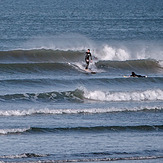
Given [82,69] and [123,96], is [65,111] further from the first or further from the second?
[82,69]

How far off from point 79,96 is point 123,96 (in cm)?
216

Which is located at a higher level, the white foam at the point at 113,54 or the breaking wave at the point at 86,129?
the white foam at the point at 113,54

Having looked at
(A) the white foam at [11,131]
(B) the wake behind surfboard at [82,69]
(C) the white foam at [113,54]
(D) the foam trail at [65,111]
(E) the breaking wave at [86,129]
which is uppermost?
(C) the white foam at [113,54]

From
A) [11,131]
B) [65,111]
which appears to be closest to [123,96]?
[65,111]

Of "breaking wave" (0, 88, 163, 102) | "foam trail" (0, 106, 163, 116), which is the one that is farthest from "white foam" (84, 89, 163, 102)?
"foam trail" (0, 106, 163, 116)

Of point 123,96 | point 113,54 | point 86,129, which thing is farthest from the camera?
point 113,54

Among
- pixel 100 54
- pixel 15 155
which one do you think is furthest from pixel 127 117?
pixel 100 54

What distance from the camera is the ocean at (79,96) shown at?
17.0 meters

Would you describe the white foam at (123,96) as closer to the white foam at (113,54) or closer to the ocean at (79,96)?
the ocean at (79,96)

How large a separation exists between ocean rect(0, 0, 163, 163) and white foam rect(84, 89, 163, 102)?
5 centimetres

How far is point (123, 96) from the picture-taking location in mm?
25312

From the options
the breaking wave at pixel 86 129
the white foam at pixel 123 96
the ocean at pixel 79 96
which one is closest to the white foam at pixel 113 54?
the ocean at pixel 79 96

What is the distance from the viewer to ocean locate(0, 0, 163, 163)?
1703 centimetres

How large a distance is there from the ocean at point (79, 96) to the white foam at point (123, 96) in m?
0.05
